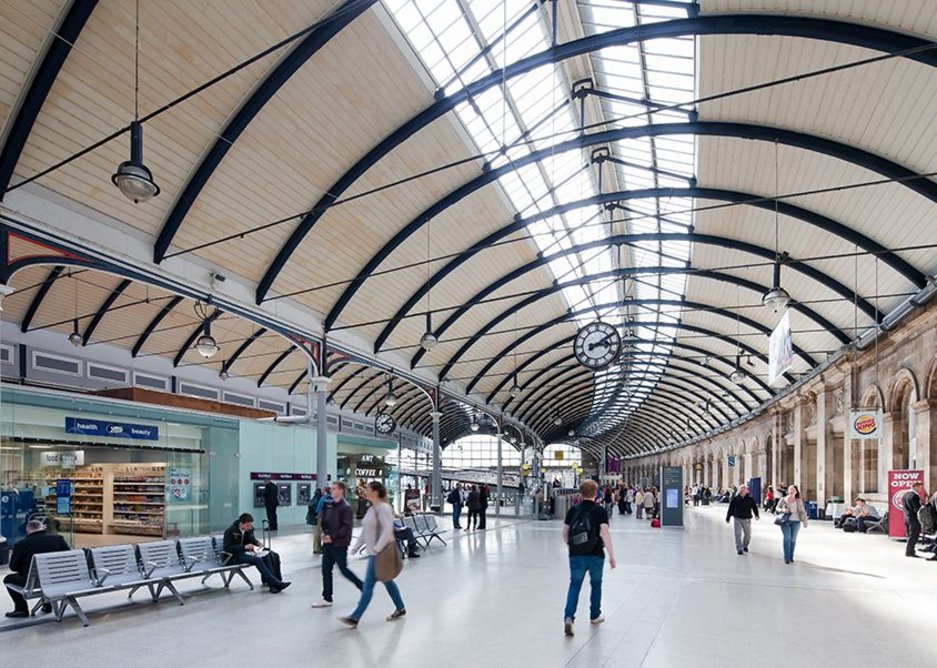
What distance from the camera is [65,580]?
8.16 m

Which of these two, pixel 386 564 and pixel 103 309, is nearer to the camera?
pixel 386 564

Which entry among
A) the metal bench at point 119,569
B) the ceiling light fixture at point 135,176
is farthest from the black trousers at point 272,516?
the ceiling light fixture at point 135,176

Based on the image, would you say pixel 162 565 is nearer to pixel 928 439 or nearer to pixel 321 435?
pixel 321 435

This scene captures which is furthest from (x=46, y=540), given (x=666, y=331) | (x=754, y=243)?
(x=666, y=331)

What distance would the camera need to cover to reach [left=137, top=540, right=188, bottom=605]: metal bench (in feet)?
29.5

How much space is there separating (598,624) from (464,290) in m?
16.0

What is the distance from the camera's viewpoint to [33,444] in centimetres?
1402

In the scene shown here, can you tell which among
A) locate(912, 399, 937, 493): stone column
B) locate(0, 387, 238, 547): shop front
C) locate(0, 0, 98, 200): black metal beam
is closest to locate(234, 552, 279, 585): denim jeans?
locate(0, 387, 238, 547): shop front

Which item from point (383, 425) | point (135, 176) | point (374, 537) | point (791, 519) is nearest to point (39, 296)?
point (135, 176)

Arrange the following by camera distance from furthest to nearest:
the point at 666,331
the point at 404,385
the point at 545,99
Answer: the point at 404,385, the point at 666,331, the point at 545,99

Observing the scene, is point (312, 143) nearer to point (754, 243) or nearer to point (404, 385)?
point (754, 243)

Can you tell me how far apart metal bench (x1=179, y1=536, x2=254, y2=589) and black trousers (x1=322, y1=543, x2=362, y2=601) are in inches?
63.0

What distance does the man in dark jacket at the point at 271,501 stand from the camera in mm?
19438

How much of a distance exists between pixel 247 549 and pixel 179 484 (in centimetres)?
853
